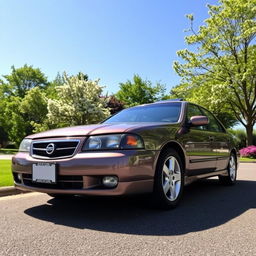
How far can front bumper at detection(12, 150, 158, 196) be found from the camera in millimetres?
3309

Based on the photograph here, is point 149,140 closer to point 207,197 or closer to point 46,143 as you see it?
point 46,143

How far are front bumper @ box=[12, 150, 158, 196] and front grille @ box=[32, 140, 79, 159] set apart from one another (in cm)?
9

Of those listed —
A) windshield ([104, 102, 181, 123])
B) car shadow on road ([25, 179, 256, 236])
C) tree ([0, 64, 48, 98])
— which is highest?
tree ([0, 64, 48, 98])

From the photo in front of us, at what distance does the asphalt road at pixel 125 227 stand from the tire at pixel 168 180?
0.14 m

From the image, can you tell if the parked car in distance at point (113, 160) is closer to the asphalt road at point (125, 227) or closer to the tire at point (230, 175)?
the asphalt road at point (125, 227)

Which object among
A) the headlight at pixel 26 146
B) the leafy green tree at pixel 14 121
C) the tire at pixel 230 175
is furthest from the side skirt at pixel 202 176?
the leafy green tree at pixel 14 121

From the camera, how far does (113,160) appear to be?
3.30 m

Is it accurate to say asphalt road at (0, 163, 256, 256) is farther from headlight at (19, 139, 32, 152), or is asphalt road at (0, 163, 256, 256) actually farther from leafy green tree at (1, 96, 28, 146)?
leafy green tree at (1, 96, 28, 146)

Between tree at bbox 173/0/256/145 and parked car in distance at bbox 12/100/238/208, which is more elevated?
tree at bbox 173/0/256/145

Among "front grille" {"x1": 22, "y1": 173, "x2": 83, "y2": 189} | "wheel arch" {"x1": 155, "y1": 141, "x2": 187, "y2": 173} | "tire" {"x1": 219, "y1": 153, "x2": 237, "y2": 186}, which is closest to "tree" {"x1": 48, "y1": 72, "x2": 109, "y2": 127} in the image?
"tire" {"x1": 219, "y1": 153, "x2": 237, "y2": 186}

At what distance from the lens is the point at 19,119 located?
3409cm

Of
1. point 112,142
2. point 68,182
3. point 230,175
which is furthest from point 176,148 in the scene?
point 230,175

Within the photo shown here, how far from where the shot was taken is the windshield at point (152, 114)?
15.5 ft

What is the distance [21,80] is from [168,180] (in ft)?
173
